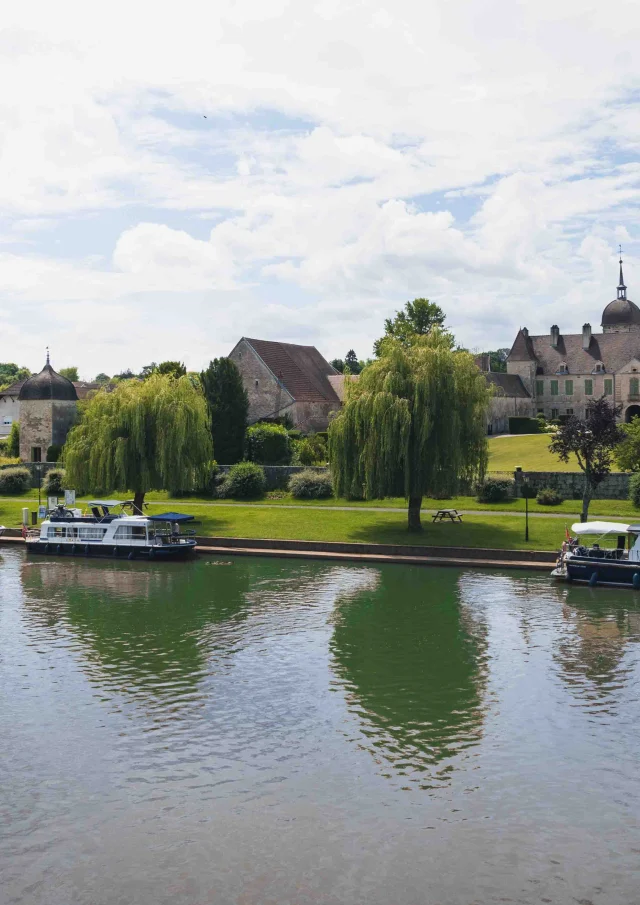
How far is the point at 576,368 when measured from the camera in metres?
108

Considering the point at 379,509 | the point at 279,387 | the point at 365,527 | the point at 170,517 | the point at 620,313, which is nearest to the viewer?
the point at 170,517

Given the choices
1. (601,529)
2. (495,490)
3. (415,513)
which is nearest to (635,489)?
(495,490)

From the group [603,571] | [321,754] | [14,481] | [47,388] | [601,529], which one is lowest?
[321,754]

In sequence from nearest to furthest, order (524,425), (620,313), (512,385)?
1. (524,425)
2. (512,385)
3. (620,313)

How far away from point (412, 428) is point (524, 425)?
170ft

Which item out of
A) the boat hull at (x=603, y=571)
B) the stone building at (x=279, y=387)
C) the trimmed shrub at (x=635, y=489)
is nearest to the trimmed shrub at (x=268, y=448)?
the stone building at (x=279, y=387)

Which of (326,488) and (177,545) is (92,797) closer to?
(177,545)

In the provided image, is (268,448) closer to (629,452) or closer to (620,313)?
(629,452)

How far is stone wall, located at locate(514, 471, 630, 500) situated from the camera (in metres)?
52.2

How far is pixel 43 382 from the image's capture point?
74500 millimetres

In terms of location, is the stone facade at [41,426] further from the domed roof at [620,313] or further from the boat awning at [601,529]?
the domed roof at [620,313]

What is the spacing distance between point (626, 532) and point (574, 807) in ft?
81.5

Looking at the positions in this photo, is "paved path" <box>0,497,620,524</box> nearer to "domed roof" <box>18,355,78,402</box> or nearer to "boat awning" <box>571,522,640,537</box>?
"boat awning" <box>571,522,640,537</box>

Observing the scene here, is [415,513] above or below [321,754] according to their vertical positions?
above
